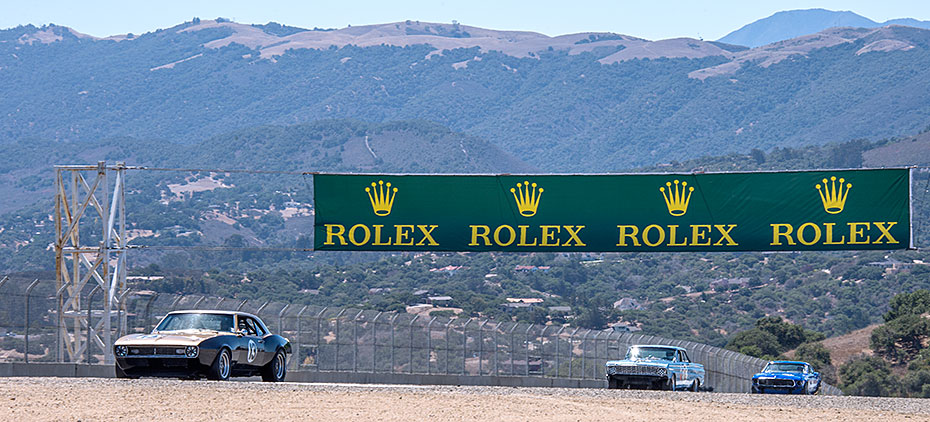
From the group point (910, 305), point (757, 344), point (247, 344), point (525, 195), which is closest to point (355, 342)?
point (525, 195)

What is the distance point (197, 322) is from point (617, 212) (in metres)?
9.97

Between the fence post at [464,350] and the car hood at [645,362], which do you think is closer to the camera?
the car hood at [645,362]

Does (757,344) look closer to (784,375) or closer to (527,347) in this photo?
(527,347)

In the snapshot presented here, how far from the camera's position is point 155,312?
86.1 feet

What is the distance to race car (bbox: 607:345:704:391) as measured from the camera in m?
26.9

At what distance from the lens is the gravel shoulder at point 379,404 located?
632 inches

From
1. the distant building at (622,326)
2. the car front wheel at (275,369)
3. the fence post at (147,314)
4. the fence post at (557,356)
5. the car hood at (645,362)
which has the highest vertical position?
the fence post at (147,314)

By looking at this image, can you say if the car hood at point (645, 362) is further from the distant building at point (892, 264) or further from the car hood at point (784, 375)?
the distant building at point (892, 264)

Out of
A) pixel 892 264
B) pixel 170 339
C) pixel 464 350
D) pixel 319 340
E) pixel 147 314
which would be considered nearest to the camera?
pixel 170 339

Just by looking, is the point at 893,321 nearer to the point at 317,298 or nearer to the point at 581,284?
the point at 317,298

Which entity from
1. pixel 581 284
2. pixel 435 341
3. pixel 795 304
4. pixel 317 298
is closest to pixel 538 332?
pixel 435 341

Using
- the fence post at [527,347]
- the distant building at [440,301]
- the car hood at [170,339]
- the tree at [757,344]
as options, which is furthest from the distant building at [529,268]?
the car hood at [170,339]

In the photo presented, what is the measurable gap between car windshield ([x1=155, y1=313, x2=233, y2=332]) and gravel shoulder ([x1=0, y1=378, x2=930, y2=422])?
1646mm

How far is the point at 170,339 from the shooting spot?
21.0 meters
